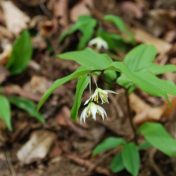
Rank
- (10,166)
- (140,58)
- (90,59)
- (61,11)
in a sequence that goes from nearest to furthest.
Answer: (90,59) < (140,58) < (10,166) < (61,11)

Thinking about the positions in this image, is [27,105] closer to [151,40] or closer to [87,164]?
[87,164]

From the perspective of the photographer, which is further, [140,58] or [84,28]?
[84,28]

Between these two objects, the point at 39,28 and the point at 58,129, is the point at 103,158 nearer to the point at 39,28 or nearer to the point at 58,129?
the point at 58,129

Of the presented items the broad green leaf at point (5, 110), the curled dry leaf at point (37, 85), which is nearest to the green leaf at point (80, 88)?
the broad green leaf at point (5, 110)

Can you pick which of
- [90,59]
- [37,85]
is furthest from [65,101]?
[90,59]

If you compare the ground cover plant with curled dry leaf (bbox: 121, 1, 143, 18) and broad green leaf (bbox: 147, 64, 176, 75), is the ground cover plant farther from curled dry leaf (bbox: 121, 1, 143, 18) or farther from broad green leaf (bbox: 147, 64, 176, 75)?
curled dry leaf (bbox: 121, 1, 143, 18)

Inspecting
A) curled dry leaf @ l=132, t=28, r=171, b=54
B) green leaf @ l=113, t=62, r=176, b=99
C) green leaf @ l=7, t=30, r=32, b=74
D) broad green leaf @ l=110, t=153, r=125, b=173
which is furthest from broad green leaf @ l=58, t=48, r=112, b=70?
Answer: curled dry leaf @ l=132, t=28, r=171, b=54

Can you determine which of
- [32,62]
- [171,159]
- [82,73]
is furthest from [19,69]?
[82,73]

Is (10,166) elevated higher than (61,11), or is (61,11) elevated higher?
(61,11)

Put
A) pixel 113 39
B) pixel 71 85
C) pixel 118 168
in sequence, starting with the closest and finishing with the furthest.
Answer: pixel 118 168
pixel 71 85
pixel 113 39
